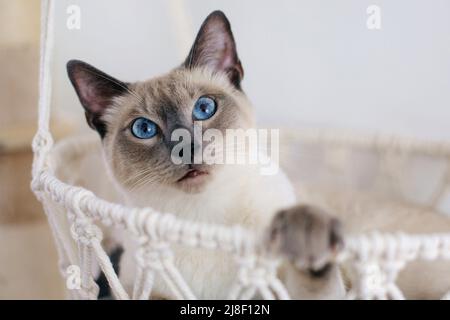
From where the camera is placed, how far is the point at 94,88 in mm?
1033

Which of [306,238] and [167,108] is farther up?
[167,108]

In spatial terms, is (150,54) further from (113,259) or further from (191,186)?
(191,186)

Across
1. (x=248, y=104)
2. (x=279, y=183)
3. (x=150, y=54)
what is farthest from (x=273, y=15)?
(x=279, y=183)

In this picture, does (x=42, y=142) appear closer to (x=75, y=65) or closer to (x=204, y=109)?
(x=75, y=65)

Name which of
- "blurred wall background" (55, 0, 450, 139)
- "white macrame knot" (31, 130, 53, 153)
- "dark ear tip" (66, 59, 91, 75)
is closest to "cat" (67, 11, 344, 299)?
"dark ear tip" (66, 59, 91, 75)

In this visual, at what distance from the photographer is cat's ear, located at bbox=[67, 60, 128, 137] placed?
3.23ft

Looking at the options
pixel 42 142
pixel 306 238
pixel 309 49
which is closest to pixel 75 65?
pixel 42 142

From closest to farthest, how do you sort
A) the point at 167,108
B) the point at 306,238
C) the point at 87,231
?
1. the point at 306,238
2. the point at 87,231
3. the point at 167,108

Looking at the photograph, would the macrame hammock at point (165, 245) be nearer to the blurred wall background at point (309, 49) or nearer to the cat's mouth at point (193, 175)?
the cat's mouth at point (193, 175)

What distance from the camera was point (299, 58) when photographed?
5.09ft

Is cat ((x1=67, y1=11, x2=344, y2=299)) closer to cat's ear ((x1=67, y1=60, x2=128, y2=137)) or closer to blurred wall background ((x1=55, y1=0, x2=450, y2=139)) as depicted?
cat's ear ((x1=67, y1=60, x2=128, y2=137))

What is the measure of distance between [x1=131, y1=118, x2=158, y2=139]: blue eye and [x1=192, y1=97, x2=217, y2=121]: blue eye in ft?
0.26

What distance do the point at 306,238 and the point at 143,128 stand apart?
0.45 m

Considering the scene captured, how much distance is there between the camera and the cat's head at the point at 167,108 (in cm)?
91
